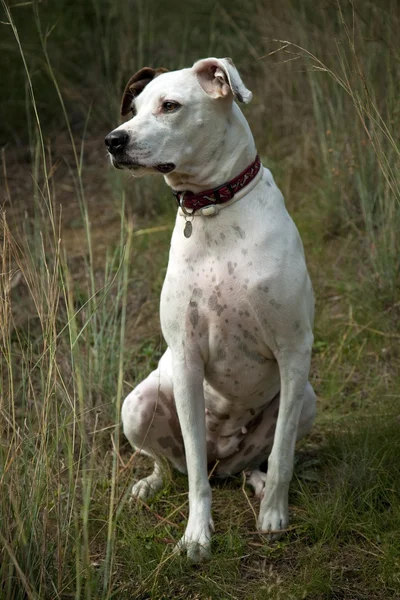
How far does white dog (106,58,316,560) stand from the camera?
276 cm

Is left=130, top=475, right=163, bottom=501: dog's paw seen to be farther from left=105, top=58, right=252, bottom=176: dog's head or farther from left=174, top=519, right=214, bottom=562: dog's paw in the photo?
left=105, top=58, right=252, bottom=176: dog's head

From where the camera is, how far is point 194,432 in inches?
116

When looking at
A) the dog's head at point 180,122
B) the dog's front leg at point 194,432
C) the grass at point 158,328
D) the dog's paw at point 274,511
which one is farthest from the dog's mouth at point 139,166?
the dog's paw at point 274,511

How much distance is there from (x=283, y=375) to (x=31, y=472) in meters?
0.98

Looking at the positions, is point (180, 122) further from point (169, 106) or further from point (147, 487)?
point (147, 487)

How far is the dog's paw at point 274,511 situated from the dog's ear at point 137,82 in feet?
5.15

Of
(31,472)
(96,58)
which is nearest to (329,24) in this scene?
(96,58)

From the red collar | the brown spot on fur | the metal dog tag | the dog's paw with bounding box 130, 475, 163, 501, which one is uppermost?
the red collar

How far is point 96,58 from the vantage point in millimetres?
7199

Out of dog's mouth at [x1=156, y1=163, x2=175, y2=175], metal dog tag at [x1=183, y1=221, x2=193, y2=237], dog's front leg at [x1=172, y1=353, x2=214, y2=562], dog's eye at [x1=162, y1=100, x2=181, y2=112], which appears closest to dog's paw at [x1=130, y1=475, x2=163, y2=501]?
dog's front leg at [x1=172, y1=353, x2=214, y2=562]

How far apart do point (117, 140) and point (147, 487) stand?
1455 millimetres

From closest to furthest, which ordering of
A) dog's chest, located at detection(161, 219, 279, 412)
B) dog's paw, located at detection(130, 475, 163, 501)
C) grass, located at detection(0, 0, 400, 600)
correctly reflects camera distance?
grass, located at detection(0, 0, 400, 600) → dog's chest, located at detection(161, 219, 279, 412) → dog's paw, located at detection(130, 475, 163, 501)

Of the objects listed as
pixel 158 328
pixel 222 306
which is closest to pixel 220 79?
pixel 222 306

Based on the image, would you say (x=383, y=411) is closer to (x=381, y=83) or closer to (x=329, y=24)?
(x=381, y=83)
